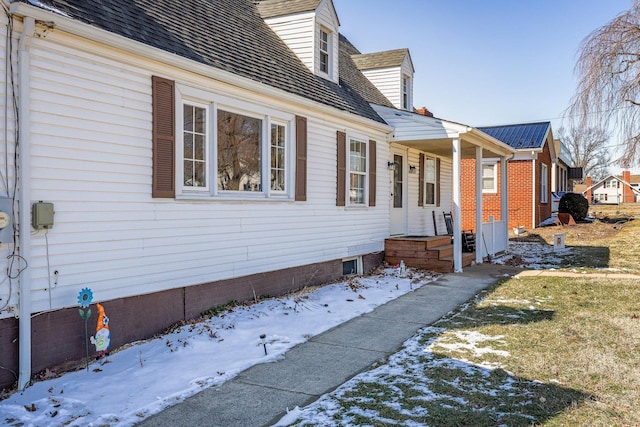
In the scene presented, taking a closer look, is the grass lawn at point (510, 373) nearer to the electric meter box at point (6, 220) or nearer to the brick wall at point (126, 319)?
the brick wall at point (126, 319)

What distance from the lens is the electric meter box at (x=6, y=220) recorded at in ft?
13.8

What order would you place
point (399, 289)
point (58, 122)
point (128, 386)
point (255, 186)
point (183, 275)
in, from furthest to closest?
point (399, 289), point (255, 186), point (183, 275), point (58, 122), point (128, 386)

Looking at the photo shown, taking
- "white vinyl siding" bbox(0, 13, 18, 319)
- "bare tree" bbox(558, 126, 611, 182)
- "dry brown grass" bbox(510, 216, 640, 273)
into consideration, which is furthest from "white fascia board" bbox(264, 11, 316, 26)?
"bare tree" bbox(558, 126, 611, 182)

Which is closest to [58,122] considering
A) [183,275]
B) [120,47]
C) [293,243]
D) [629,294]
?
[120,47]

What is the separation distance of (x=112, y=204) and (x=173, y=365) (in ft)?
6.08

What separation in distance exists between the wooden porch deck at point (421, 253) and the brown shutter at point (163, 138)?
6633mm

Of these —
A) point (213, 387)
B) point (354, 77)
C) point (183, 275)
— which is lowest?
point (213, 387)

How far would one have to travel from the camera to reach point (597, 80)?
615 inches

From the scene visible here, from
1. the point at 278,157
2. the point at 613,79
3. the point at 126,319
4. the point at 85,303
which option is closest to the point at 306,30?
the point at 278,157

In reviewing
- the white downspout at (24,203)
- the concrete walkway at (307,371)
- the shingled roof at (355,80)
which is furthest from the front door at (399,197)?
the white downspout at (24,203)

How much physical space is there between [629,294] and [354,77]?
831cm

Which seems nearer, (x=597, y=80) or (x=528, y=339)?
(x=528, y=339)

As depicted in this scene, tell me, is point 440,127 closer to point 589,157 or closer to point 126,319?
point 126,319

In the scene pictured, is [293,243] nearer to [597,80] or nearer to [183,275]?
[183,275]
